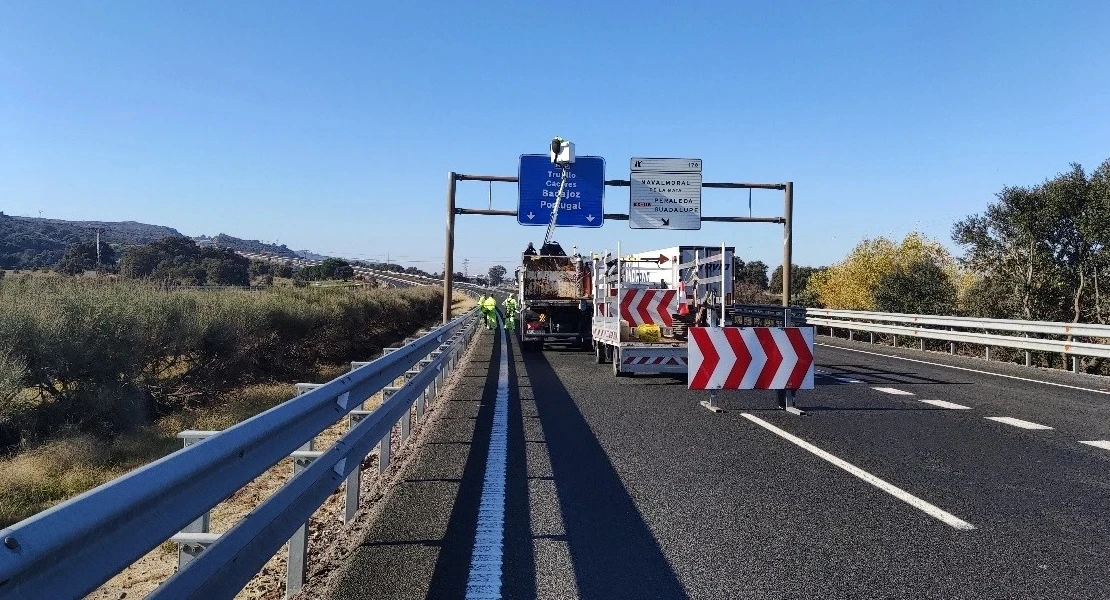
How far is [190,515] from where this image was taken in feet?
9.39

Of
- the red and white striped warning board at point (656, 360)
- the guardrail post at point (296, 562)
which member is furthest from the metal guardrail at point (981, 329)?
the guardrail post at point (296, 562)

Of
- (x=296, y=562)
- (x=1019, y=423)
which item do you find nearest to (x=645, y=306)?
(x=1019, y=423)

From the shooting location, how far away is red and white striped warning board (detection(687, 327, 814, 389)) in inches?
444

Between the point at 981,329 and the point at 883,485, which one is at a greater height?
the point at 981,329

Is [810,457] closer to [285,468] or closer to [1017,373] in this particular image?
[285,468]

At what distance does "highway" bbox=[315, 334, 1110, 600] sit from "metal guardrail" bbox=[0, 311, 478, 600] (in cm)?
77

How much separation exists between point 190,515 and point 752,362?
928 cm

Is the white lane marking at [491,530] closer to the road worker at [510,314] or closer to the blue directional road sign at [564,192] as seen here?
the blue directional road sign at [564,192]

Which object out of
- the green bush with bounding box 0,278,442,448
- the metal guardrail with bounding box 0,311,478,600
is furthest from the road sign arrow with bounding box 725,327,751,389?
the green bush with bounding box 0,278,442,448

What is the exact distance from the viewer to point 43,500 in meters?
7.39

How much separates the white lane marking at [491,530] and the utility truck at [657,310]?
18.7 feet

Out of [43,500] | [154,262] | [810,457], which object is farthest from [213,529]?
[154,262]

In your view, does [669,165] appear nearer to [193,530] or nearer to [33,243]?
[193,530]

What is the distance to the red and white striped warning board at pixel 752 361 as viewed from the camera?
11.3m
